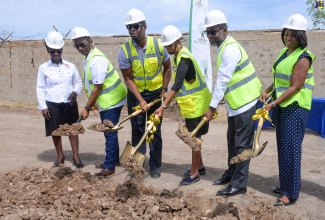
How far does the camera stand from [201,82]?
5250 millimetres

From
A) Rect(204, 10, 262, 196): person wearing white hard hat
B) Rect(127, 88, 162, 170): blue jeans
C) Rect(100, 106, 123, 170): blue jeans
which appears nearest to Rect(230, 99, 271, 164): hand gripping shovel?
Rect(204, 10, 262, 196): person wearing white hard hat

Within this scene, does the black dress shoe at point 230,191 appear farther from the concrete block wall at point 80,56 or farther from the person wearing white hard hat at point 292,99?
the concrete block wall at point 80,56

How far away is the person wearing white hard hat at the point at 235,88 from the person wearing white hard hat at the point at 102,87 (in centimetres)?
152

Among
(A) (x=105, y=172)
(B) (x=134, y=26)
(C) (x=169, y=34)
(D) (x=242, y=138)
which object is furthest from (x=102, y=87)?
(D) (x=242, y=138)

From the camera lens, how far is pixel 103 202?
15.1ft

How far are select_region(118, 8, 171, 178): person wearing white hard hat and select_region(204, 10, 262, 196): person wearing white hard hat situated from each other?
0.93 meters

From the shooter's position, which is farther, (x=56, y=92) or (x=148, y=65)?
(x=56, y=92)

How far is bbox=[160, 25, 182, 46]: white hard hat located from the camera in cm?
502

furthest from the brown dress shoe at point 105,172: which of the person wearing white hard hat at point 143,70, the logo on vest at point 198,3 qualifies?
the logo on vest at point 198,3

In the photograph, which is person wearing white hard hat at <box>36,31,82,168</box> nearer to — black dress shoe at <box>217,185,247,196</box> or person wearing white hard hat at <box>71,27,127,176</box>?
person wearing white hard hat at <box>71,27,127,176</box>

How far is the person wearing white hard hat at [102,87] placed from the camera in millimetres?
5625

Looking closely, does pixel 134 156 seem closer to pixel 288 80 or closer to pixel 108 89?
pixel 108 89

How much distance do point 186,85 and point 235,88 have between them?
0.70 metres

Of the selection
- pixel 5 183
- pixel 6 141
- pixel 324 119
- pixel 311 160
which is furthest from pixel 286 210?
pixel 6 141
